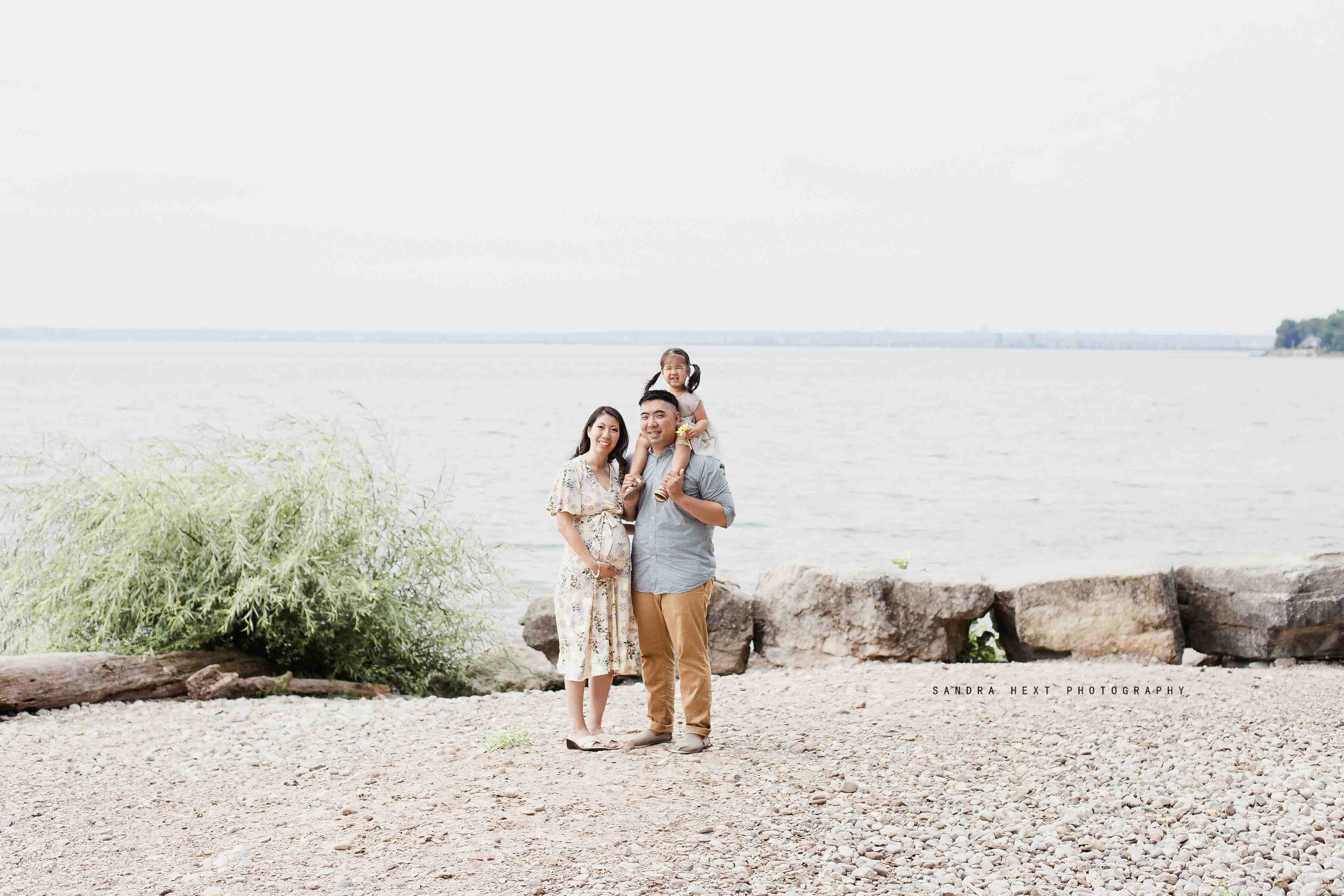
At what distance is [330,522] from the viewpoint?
7.86 m

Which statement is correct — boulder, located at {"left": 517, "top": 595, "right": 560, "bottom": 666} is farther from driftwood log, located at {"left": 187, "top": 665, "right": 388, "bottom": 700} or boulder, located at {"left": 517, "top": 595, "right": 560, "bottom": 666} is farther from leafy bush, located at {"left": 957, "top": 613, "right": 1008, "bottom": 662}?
leafy bush, located at {"left": 957, "top": 613, "right": 1008, "bottom": 662}

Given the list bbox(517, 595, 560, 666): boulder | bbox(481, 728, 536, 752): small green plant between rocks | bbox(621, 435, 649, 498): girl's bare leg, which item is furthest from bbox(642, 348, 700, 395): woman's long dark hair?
bbox(517, 595, 560, 666): boulder

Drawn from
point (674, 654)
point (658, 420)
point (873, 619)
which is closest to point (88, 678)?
point (674, 654)

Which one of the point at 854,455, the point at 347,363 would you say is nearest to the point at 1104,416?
the point at 854,455

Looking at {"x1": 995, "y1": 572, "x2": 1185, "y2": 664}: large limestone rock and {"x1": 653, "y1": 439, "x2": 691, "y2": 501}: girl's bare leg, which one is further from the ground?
{"x1": 653, "y1": 439, "x2": 691, "y2": 501}: girl's bare leg

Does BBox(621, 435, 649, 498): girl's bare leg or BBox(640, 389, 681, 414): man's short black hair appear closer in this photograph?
BBox(640, 389, 681, 414): man's short black hair

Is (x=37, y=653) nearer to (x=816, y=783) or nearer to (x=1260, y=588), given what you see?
(x=816, y=783)

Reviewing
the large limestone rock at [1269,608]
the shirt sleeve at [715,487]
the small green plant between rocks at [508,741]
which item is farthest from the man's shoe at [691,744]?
the large limestone rock at [1269,608]

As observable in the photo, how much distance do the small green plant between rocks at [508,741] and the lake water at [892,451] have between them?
363cm

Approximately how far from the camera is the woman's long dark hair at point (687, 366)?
502 cm

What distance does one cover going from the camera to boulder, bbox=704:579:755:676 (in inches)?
320

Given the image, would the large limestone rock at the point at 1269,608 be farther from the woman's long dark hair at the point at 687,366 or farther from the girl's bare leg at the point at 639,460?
the girl's bare leg at the point at 639,460

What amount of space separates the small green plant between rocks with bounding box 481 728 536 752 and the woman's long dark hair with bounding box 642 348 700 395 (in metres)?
1.60

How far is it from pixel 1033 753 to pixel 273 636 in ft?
16.6
